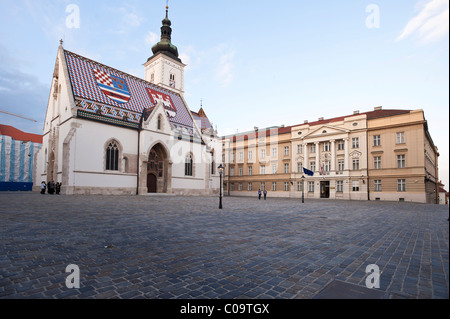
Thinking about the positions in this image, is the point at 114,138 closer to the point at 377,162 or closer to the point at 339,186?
the point at 339,186

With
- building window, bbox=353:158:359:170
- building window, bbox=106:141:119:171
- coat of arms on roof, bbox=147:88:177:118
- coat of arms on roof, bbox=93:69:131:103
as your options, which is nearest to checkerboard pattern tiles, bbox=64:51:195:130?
coat of arms on roof, bbox=93:69:131:103

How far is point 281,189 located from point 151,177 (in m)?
23.4

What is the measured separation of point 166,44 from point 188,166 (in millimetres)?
29336

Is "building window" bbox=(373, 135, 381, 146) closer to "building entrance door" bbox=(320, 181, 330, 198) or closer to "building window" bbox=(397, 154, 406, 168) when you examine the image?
"building window" bbox=(397, 154, 406, 168)

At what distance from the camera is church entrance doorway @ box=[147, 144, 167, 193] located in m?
33.2

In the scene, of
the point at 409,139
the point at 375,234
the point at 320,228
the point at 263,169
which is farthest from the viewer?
the point at 263,169

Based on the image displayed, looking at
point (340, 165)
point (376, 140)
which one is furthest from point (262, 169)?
point (376, 140)

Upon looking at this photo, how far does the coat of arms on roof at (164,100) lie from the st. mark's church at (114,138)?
0.67 ft

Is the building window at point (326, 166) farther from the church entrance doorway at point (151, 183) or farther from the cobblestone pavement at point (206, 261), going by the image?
the cobblestone pavement at point (206, 261)

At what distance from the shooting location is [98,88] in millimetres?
29734

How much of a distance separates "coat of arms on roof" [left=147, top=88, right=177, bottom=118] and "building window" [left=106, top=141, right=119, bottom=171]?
407 inches
